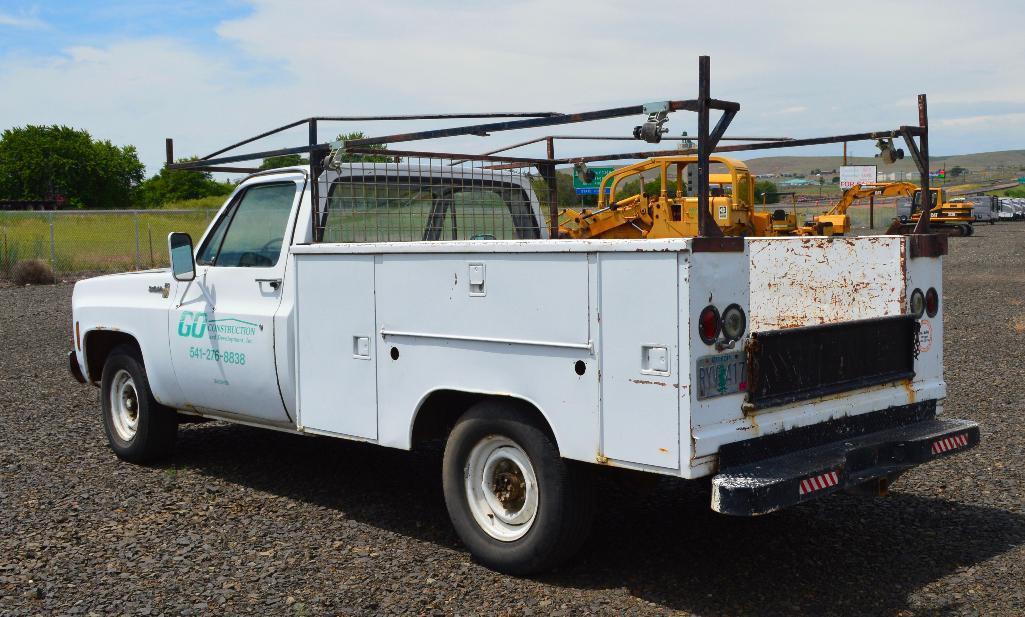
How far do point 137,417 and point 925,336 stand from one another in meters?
5.03

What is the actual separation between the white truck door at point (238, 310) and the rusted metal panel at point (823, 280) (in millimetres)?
2786

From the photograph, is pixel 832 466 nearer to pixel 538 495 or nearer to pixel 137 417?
pixel 538 495

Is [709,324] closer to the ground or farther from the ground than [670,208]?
closer to the ground

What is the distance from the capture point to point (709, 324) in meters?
4.20

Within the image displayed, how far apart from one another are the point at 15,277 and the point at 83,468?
20.7 m

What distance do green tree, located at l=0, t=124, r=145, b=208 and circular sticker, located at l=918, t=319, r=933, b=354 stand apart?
90.5 meters

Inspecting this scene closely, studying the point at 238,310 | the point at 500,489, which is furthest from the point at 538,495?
the point at 238,310

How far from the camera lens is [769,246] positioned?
15.0 ft

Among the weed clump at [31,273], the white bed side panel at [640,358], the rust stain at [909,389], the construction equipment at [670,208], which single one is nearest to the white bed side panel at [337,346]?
the white bed side panel at [640,358]

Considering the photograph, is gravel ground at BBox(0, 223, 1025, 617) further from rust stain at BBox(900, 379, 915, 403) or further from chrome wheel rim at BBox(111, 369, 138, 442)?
rust stain at BBox(900, 379, 915, 403)

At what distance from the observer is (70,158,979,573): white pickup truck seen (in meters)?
4.21

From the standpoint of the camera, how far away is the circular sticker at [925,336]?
17.3 feet

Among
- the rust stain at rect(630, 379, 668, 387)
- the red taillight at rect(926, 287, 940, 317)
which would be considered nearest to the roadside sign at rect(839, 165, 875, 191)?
the red taillight at rect(926, 287, 940, 317)

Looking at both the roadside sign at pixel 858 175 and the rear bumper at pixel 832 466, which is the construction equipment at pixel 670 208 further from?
the rear bumper at pixel 832 466
